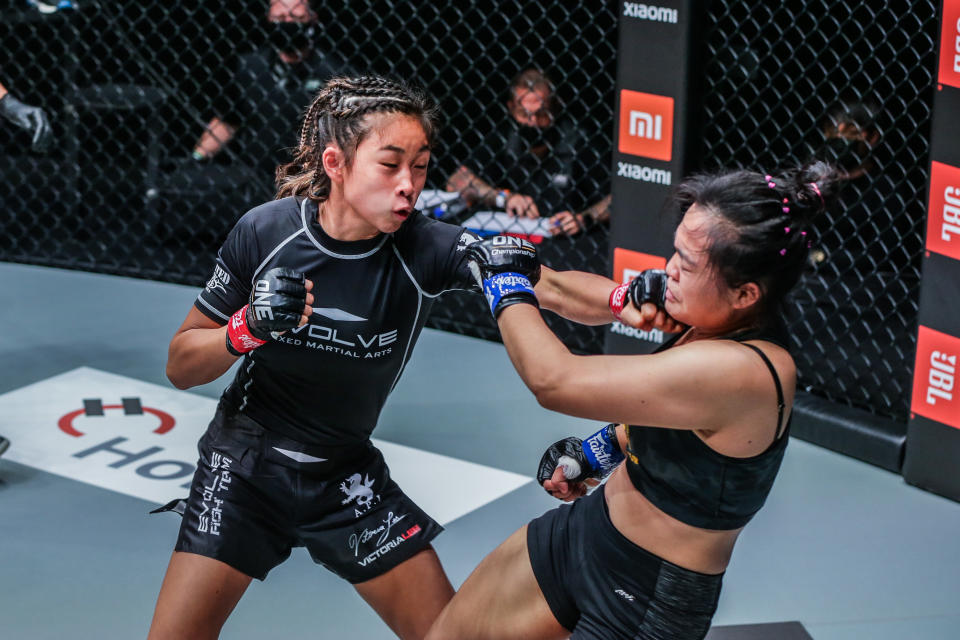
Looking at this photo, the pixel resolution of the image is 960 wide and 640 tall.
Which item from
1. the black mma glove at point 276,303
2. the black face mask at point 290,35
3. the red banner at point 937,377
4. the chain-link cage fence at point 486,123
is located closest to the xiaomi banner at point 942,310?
the red banner at point 937,377

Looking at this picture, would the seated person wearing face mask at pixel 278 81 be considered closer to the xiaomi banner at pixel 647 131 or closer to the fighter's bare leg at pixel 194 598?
the xiaomi banner at pixel 647 131

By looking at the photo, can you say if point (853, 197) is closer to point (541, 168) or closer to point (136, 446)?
point (541, 168)

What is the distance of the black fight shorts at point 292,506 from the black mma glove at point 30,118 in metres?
1.99

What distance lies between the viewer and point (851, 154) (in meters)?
4.05

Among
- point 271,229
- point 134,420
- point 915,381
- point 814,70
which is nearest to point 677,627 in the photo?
point 271,229

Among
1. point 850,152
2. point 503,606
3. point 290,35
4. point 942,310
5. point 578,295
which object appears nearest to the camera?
point 503,606

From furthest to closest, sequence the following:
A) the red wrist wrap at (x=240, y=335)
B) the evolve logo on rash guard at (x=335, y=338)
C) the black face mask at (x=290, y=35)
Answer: the black face mask at (x=290, y=35)
the evolve logo on rash guard at (x=335, y=338)
the red wrist wrap at (x=240, y=335)

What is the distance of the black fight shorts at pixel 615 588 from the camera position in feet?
4.58

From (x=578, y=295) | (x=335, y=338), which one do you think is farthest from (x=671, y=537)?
(x=335, y=338)

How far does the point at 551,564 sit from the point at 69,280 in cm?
377

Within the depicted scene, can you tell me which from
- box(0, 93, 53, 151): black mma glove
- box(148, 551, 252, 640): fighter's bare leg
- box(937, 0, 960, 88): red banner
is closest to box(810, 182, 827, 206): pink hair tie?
box(148, 551, 252, 640): fighter's bare leg

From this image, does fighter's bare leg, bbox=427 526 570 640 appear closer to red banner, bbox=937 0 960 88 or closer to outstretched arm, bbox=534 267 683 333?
outstretched arm, bbox=534 267 683 333

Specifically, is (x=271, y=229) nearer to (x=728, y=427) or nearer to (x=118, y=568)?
(x=728, y=427)

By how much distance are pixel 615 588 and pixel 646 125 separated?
2180 millimetres
